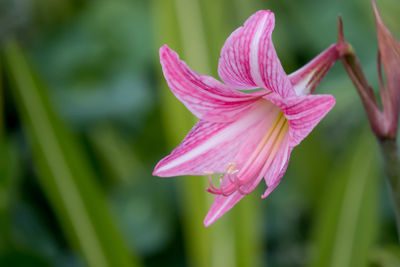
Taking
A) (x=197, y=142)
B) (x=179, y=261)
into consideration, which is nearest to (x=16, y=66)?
(x=179, y=261)

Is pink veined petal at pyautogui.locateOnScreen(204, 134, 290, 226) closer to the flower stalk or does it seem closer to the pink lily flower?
the pink lily flower

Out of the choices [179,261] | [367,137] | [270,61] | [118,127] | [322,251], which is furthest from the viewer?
[118,127]

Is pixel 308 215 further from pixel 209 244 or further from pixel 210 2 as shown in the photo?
pixel 210 2

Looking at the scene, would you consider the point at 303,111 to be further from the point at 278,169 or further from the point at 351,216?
the point at 351,216

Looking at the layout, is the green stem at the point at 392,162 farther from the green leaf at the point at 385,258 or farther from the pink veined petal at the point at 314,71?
the green leaf at the point at 385,258

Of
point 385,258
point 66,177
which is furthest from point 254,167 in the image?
point 66,177

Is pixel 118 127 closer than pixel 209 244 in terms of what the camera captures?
No

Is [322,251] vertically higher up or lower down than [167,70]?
lower down
